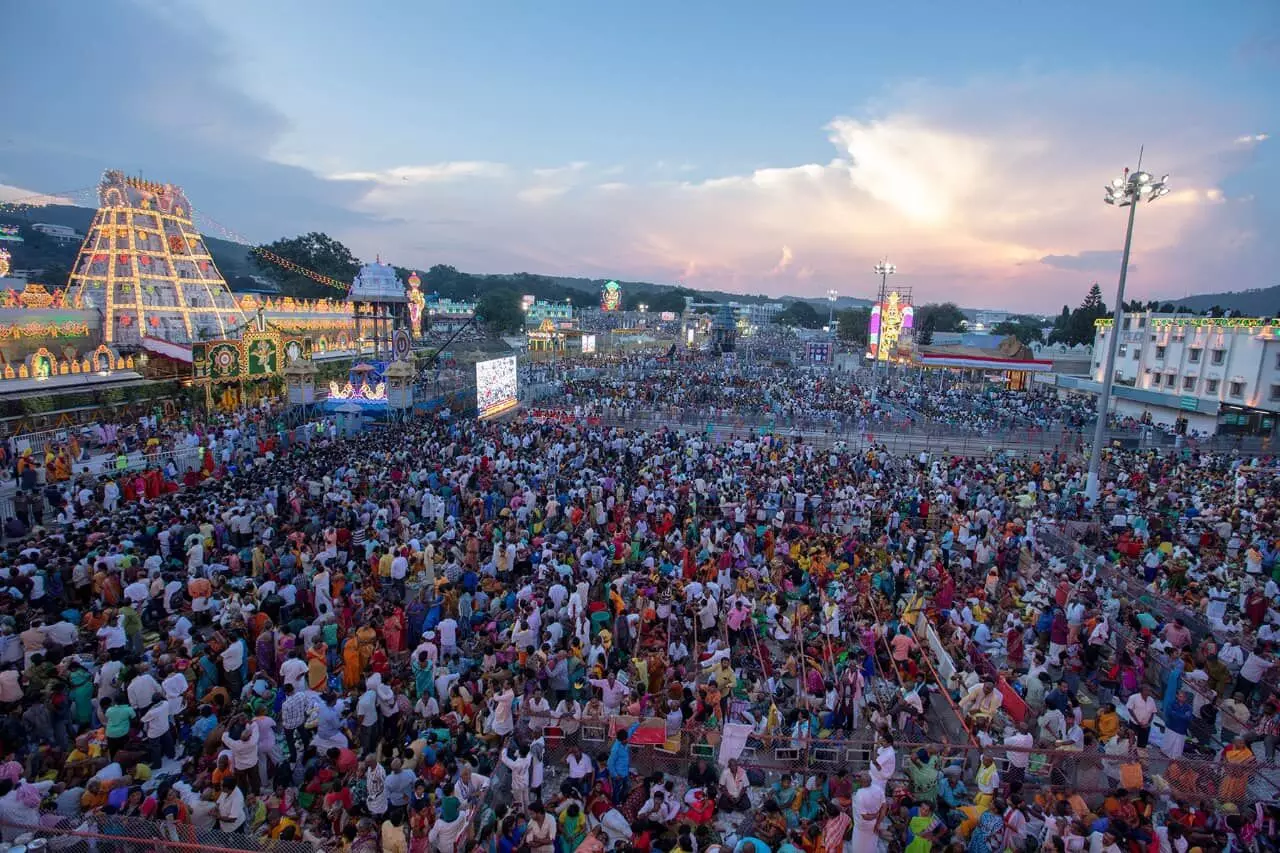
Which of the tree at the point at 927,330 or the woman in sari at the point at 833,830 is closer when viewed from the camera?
the woman in sari at the point at 833,830

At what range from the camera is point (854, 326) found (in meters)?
99.4

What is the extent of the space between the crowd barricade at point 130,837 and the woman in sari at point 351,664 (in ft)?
8.93

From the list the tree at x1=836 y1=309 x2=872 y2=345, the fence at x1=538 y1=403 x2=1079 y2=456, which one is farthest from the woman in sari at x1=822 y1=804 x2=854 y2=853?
the tree at x1=836 y1=309 x2=872 y2=345

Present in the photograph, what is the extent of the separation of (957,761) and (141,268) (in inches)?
1427

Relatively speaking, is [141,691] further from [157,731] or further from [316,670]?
[316,670]

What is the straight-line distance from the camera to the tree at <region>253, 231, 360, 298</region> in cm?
6600

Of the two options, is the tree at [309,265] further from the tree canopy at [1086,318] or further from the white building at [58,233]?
the tree canopy at [1086,318]

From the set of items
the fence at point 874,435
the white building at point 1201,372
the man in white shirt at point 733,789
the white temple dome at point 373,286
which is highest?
the white temple dome at point 373,286

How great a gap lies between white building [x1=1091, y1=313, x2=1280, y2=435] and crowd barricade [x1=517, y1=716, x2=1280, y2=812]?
2291cm

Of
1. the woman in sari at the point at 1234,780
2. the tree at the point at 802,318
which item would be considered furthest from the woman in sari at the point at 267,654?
the tree at the point at 802,318

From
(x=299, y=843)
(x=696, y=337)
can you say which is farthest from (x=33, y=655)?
(x=696, y=337)

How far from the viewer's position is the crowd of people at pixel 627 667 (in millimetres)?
5633

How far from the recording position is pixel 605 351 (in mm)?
66000

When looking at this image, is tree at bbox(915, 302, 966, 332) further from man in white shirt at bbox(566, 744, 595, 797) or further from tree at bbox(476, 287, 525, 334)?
man in white shirt at bbox(566, 744, 595, 797)
